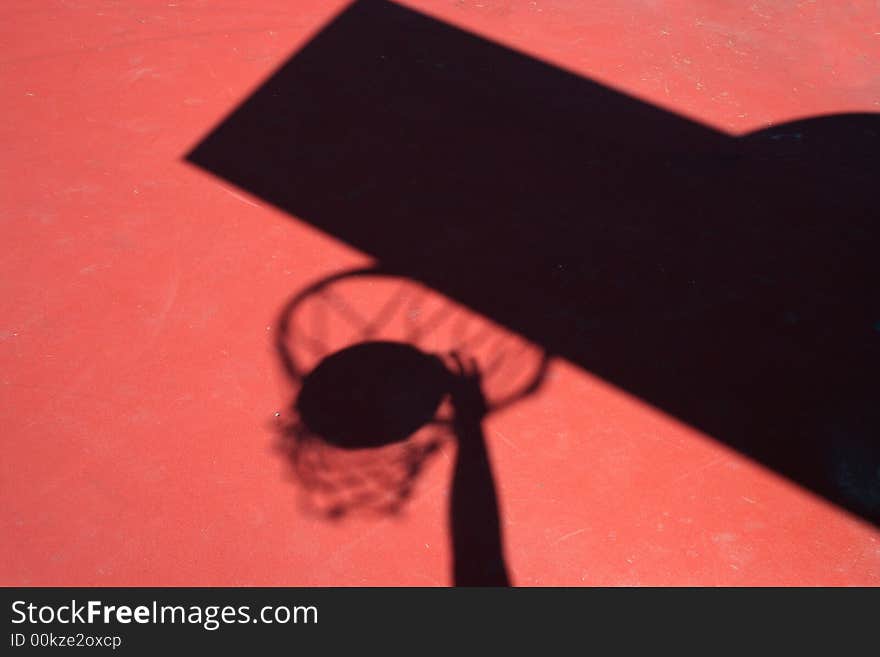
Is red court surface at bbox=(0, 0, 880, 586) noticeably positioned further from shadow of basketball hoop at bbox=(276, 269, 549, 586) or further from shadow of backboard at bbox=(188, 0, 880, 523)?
shadow of backboard at bbox=(188, 0, 880, 523)

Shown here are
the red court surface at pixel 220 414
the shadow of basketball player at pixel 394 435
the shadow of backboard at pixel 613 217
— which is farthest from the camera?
the shadow of backboard at pixel 613 217

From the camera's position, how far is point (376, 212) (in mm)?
6387

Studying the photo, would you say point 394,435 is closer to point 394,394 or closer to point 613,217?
point 394,394

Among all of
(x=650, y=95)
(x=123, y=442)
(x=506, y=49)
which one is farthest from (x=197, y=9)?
(x=123, y=442)

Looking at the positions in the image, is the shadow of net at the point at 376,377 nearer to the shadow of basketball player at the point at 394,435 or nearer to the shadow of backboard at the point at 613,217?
the shadow of basketball player at the point at 394,435

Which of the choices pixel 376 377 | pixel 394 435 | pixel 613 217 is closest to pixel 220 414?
pixel 376 377

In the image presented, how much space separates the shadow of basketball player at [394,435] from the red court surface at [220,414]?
99 mm

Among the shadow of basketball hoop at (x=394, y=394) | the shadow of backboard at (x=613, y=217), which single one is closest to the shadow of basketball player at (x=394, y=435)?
the shadow of basketball hoop at (x=394, y=394)

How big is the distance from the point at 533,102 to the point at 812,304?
329 centimetres

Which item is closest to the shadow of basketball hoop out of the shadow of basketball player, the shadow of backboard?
the shadow of basketball player

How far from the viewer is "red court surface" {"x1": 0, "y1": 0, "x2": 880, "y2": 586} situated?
4.46m

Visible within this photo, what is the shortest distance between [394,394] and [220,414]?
115 cm

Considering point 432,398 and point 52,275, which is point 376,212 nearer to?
point 432,398

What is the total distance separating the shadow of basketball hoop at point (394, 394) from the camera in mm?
4676
